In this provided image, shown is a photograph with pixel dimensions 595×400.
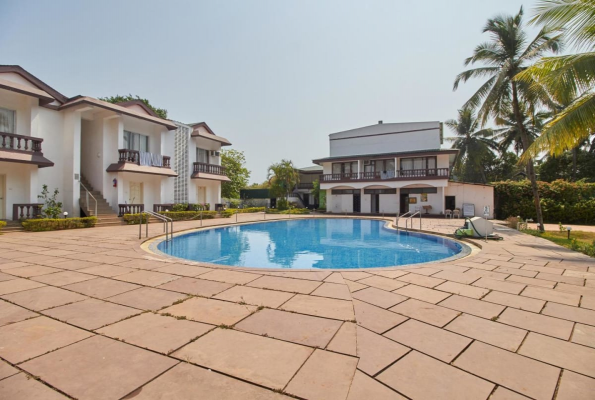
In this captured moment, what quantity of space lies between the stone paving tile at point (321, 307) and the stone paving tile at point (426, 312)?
1.94 feet

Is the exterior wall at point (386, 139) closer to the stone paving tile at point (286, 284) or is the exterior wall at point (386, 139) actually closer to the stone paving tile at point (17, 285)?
the stone paving tile at point (286, 284)

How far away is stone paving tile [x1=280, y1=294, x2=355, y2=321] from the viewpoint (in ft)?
10.4

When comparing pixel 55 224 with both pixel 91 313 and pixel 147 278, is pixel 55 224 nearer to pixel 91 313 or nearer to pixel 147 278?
pixel 147 278

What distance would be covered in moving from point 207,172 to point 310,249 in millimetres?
14501

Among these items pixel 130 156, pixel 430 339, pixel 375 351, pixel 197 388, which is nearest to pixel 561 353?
pixel 430 339

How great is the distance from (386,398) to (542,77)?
33.3 feet

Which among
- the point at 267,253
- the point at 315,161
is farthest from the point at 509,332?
the point at 315,161

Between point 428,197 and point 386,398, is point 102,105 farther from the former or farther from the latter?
point 428,197

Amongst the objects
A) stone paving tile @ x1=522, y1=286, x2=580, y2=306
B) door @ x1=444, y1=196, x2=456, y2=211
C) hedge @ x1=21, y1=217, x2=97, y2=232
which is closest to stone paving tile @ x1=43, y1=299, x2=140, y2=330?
stone paving tile @ x1=522, y1=286, x2=580, y2=306

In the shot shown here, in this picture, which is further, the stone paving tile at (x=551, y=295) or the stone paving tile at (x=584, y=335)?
the stone paving tile at (x=551, y=295)

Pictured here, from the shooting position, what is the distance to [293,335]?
8.79 ft

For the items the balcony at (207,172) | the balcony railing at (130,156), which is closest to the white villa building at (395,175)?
the balcony at (207,172)

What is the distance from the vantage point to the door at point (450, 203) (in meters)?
24.1

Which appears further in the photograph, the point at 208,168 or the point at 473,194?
the point at 473,194
